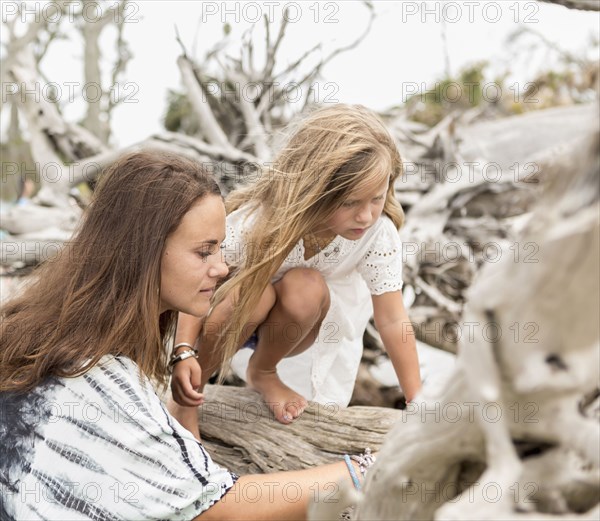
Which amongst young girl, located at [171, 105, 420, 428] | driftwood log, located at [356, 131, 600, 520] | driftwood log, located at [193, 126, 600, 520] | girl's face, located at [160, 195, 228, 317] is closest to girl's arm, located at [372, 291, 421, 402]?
young girl, located at [171, 105, 420, 428]

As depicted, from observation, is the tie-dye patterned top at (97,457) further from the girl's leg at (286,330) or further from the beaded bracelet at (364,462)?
the girl's leg at (286,330)

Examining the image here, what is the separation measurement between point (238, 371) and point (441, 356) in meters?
1.46

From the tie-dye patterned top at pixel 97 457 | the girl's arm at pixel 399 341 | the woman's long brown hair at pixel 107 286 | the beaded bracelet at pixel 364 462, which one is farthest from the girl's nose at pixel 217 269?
the girl's arm at pixel 399 341

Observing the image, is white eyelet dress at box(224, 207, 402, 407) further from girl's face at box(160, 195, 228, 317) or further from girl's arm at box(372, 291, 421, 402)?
girl's face at box(160, 195, 228, 317)

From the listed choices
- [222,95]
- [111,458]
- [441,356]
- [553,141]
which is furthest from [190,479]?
[553,141]

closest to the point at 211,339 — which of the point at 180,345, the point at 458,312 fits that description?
the point at 180,345

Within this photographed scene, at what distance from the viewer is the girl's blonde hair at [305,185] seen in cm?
246

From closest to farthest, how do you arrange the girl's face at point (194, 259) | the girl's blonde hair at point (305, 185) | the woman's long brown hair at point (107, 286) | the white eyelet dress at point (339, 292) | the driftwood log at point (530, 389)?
the driftwood log at point (530, 389) < the woman's long brown hair at point (107, 286) < the girl's face at point (194, 259) < the girl's blonde hair at point (305, 185) < the white eyelet dress at point (339, 292)

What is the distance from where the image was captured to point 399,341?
8.70 feet

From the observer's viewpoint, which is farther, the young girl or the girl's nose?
the young girl

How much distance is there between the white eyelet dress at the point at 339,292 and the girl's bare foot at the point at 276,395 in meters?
0.18

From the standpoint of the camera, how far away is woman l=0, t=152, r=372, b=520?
169 cm

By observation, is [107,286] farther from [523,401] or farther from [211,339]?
[523,401]

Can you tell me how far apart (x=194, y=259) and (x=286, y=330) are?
80cm
